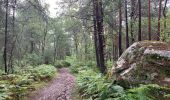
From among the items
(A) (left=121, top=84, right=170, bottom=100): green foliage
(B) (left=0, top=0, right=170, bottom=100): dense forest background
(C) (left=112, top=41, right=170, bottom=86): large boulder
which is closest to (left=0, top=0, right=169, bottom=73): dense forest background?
(B) (left=0, top=0, right=170, bottom=100): dense forest background

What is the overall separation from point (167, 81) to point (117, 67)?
233 centimetres

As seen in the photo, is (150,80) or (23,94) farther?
(23,94)

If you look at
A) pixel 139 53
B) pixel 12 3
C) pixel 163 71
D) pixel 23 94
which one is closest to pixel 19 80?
pixel 23 94

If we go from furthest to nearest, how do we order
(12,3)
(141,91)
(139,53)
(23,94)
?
(12,3) → (23,94) → (139,53) → (141,91)

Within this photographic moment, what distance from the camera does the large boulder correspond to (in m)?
7.81

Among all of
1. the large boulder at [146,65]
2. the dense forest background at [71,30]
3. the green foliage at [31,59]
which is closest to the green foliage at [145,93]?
the large boulder at [146,65]

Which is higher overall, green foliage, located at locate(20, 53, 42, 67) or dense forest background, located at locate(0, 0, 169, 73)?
dense forest background, located at locate(0, 0, 169, 73)

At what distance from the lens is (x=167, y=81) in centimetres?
746

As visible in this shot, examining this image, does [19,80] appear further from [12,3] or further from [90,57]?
[90,57]

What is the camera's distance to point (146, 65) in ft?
27.3

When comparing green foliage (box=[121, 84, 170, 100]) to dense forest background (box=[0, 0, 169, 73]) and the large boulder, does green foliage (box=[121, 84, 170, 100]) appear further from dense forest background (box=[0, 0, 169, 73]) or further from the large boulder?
dense forest background (box=[0, 0, 169, 73])

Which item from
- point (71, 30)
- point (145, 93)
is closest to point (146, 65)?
point (145, 93)

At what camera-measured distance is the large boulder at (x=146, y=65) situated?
7.81 m

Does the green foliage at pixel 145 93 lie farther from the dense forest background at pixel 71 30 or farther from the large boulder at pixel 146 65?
the dense forest background at pixel 71 30
